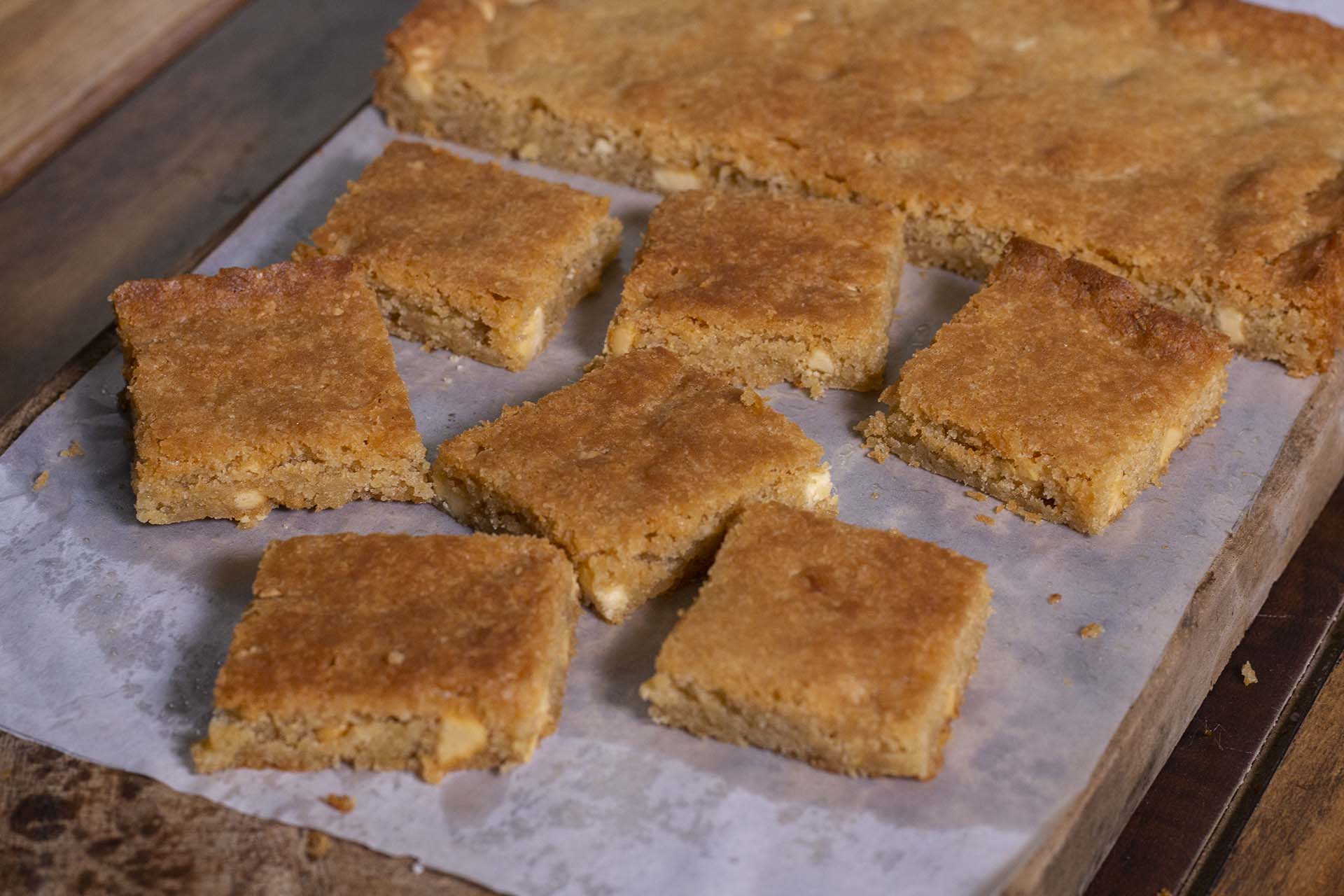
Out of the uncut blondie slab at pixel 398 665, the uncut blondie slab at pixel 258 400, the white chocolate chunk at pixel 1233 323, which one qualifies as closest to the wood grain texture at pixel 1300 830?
the white chocolate chunk at pixel 1233 323

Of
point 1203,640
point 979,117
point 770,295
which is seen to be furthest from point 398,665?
point 979,117

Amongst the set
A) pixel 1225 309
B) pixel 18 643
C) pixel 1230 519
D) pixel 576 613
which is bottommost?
pixel 18 643

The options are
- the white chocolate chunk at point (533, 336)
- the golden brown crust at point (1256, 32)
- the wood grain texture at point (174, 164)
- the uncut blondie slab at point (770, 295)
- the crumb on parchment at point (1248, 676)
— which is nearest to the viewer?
the crumb on parchment at point (1248, 676)

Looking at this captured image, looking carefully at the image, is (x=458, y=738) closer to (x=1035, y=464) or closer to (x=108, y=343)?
(x=1035, y=464)

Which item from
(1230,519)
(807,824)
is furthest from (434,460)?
(1230,519)

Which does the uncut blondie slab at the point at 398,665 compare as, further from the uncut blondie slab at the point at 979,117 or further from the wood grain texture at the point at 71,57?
the wood grain texture at the point at 71,57

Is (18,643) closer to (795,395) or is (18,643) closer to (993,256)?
(795,395)
